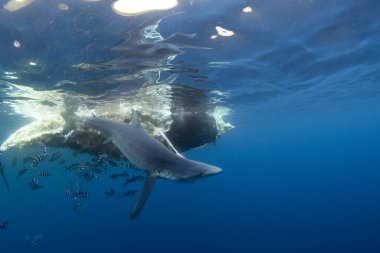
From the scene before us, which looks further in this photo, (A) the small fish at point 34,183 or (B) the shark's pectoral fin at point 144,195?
(A) the small fish at point 34,183

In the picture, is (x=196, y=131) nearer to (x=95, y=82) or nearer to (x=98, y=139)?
(x=98, y=139)

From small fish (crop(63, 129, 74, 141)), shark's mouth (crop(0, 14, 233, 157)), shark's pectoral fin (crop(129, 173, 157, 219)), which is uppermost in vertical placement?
shark's mouth (crop(0, 14, 233, 157))

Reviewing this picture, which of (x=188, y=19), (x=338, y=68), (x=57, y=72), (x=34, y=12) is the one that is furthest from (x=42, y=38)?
(x=338, y=68)

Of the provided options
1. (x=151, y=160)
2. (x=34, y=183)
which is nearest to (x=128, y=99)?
(x=34, y=183)

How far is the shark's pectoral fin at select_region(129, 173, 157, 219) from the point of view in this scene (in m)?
4.94

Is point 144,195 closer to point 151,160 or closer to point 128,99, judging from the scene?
point 151,160

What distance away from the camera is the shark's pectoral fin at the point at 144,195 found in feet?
16.2

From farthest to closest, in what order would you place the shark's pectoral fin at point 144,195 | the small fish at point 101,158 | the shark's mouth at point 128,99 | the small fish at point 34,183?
1. the small fish at point 34,183
2. the shark's mouth at point 128,99
3. the small fish at point 101,158
4. the shark's pectoral fin at point 144,195

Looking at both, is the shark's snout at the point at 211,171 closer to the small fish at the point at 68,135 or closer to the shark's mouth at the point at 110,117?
Result: the shark's mouth at the point at 110,117

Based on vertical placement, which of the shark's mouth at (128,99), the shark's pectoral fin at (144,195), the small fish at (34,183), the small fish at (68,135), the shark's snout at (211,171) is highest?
the shark's mouth at (128,99)

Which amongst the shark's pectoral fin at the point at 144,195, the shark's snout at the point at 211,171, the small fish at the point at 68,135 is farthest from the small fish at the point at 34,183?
the shark's snout at the point at 211,171

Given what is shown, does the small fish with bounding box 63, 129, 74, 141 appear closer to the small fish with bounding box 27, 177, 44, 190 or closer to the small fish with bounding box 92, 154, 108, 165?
the small fish with bounding box 92, 154, 108, 165

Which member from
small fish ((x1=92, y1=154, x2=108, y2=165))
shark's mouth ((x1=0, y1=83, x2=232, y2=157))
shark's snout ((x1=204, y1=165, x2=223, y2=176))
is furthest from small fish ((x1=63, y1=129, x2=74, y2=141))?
shark's snout ((x1=204, y1=165, x2=223, y2=176))

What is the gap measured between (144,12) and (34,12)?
2.98m
